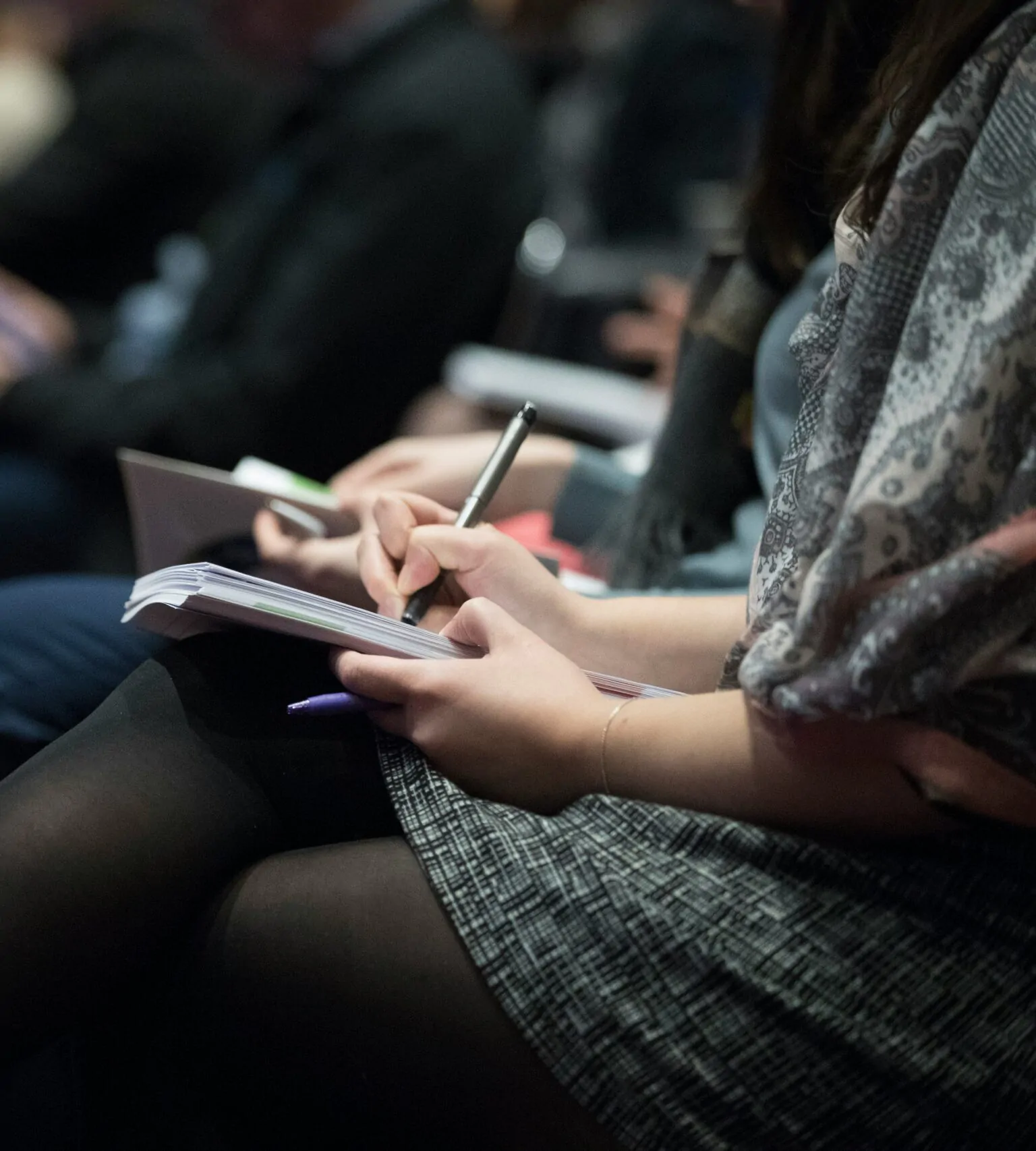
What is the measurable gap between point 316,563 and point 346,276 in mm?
909

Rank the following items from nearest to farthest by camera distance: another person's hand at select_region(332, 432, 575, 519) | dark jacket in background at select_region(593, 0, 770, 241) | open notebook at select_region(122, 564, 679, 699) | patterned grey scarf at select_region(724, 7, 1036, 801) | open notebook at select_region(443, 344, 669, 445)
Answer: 1. patterned grey scarf at select_region(724, 7, 1036, 801)
2. open notebook at select_region(122, 564, 679, 699)
3. another person's hand at select_region(332, 432, 575, 519)
4. open notebook at select_region(443, 344, 669, 445)
5. dark jacket in background at select_region(593, 0, 770, 241)

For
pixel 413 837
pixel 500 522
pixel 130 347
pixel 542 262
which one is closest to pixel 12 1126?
pixel 413 837

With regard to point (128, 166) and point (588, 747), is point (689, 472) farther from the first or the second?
point (128, 166)

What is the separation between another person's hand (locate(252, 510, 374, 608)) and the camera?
893 millimetres

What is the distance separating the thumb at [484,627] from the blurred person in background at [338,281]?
3.62ft

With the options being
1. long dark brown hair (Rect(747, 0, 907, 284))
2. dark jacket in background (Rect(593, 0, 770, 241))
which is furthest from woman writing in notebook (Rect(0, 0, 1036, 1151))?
dark jacket in background (Rect(593, 0, 770, 241))

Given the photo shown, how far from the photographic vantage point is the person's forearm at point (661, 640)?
2.61ft

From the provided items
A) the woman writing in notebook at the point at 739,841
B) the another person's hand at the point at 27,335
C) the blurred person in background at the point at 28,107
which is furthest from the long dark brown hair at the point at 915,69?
the blurred person in background at the point at 28,107

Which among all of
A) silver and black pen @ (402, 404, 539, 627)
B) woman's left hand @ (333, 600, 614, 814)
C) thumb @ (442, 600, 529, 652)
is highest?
silver and black pen @ (402, 404, 539, 627)

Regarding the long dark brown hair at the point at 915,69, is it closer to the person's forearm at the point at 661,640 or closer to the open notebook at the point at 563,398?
the person's forearm at the point at 661,640

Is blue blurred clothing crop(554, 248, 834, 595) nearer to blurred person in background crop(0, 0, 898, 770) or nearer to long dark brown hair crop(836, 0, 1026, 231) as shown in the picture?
blurred person in background crop(0, 0, 898, 770)

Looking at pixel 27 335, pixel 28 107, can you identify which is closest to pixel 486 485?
pixel 27 335

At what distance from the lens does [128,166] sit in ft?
7.42

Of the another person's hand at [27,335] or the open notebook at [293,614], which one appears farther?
the another person's hand at [27,335]
